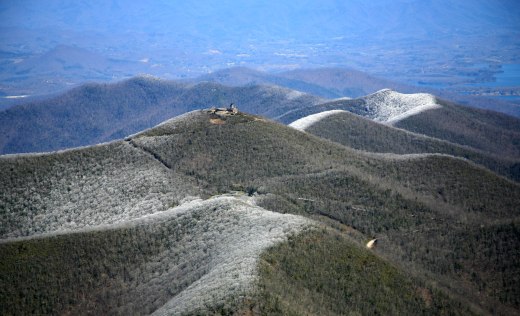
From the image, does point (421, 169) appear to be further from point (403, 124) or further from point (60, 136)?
point (60, 136)

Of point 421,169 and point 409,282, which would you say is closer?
point 409,282

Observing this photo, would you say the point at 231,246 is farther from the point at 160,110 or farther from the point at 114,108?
the point at 114,108

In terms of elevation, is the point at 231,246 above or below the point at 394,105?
above

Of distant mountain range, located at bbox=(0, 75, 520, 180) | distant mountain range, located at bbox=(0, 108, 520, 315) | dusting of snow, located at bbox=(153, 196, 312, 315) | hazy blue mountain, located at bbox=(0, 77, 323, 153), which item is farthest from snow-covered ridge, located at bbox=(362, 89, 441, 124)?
dusting of snow, located at bbox=(153, 196, 312, 315)

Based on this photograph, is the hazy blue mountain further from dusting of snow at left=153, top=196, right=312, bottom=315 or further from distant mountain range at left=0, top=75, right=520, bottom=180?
dusting of snow at left=153, top=196, right=312, bottom=315

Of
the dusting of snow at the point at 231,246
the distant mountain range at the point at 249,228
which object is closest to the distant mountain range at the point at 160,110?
the distant mountain range at the point at 249,228

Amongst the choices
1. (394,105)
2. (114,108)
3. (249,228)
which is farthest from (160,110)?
(249,228)

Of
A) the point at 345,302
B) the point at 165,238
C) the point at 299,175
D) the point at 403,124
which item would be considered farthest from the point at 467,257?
the point at 403,124
